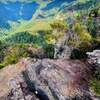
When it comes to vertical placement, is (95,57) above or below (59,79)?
above

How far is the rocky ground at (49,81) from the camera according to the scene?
7100 centimetres

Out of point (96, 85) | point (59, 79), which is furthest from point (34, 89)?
point (96, 85)

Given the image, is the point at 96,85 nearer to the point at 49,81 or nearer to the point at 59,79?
the point at 59,79

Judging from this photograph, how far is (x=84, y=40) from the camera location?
348 ft

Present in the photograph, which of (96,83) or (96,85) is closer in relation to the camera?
(96,85)

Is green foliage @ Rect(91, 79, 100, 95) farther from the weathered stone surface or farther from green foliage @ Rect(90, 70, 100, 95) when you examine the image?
the weathered stone surface

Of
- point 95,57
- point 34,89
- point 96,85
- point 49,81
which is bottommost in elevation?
point 96,85

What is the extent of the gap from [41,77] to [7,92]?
814cm

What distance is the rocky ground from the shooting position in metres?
71.0

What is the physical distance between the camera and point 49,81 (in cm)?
7344

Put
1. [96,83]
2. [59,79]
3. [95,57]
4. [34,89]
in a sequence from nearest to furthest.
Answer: [59,79] → [96,83] → [34,89] → [95,57]

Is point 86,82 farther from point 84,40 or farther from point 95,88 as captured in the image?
point 84,40

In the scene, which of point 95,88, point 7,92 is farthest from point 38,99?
point 95,88

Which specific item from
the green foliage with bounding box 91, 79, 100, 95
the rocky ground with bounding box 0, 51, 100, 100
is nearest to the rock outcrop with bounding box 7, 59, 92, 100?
the rocky ground with bounding box 0, 51, 100, 100
